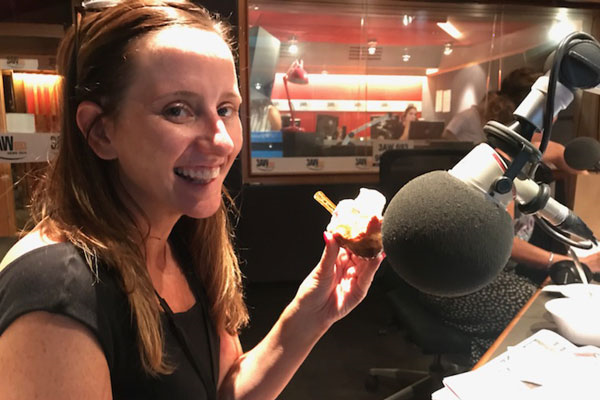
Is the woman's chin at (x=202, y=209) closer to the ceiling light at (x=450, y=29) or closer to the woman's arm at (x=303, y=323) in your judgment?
the woman's arm at (x=303, y=323)

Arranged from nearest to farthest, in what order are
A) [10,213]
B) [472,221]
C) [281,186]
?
[472,221] → [10,213] → [281,186]

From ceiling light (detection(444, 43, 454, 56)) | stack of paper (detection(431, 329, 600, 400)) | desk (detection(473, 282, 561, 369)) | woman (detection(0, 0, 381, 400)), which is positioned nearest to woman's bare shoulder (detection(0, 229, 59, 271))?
woman (detection(0, 0, 381, 400))

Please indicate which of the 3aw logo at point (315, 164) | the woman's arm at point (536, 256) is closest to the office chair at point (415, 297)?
the woman's arm at point (536, 256)

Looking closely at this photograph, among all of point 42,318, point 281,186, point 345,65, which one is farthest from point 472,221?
point 345,65

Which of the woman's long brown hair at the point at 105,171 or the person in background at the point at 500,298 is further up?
the woman's long brown hair at the point at 105,171

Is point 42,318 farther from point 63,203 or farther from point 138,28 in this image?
point 138,28

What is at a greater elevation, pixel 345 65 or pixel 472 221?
pixel 345 65
